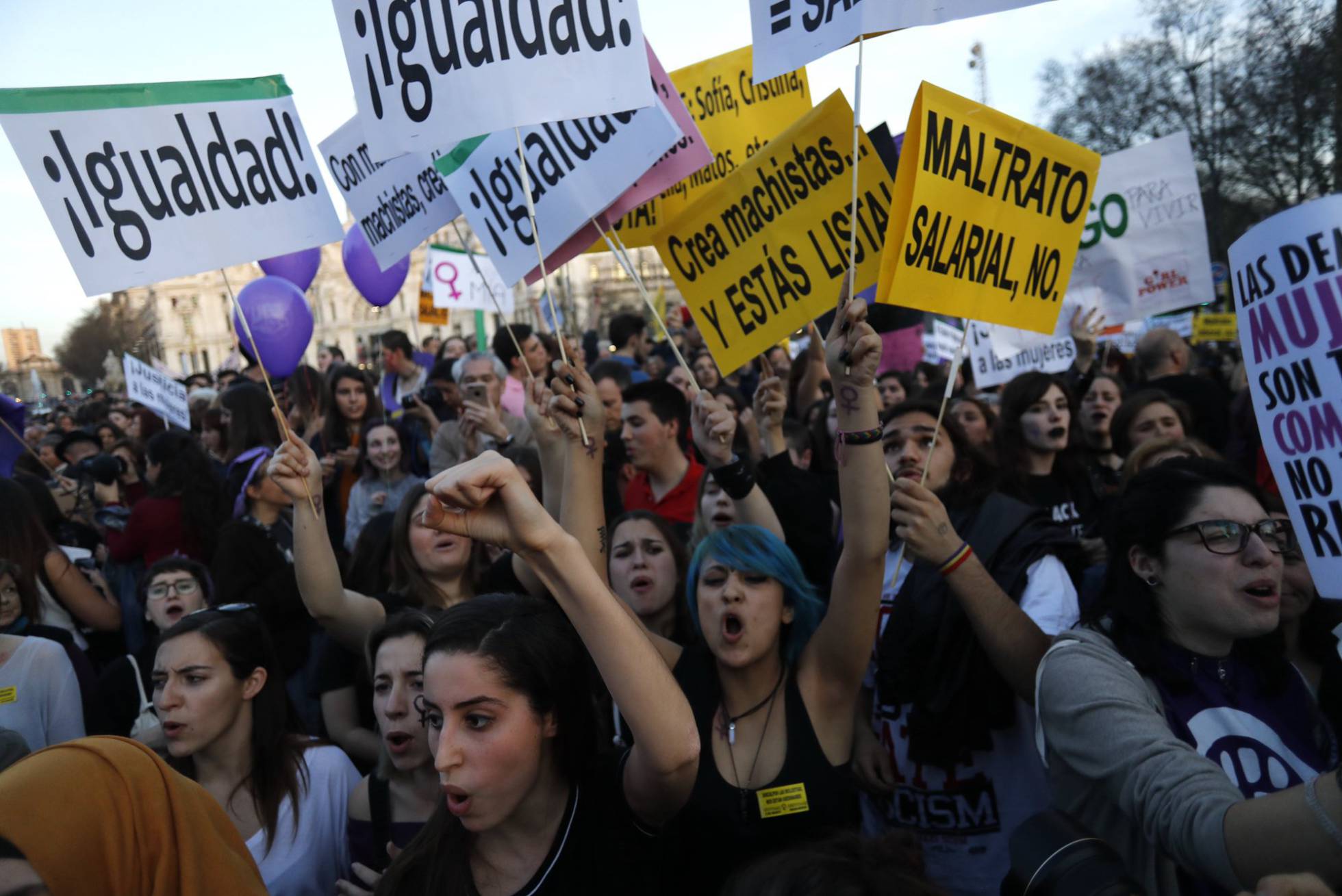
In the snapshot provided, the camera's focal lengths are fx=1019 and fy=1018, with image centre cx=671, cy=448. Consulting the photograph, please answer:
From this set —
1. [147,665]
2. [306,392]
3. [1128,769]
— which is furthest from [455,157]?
[306,392]

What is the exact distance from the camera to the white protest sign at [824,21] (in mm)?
3027

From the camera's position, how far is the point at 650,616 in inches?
144

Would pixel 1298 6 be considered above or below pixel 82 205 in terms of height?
above

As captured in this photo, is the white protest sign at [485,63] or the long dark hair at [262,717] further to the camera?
the white protest sign at [485,63]

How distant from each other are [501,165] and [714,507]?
163 centimetres

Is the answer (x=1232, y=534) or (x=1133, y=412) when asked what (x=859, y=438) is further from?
(x=1133, y=412)

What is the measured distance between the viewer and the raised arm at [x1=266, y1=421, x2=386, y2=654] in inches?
135

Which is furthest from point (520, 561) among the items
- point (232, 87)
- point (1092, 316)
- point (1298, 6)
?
point (1298, 6)

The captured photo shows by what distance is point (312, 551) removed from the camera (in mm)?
3436

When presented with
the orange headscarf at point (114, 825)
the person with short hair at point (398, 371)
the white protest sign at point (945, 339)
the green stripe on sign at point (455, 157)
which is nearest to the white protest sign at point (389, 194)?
the green stripe on sign at point (455, 157)

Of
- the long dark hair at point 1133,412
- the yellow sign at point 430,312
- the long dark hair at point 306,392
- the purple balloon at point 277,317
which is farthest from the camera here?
the yellow sign at point 430,312

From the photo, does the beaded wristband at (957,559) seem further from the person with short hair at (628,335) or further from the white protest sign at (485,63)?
the person with short hair at (628,335)

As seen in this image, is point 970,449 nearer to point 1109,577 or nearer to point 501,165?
point 1109,577

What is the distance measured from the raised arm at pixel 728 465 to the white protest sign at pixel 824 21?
1.16 meters
